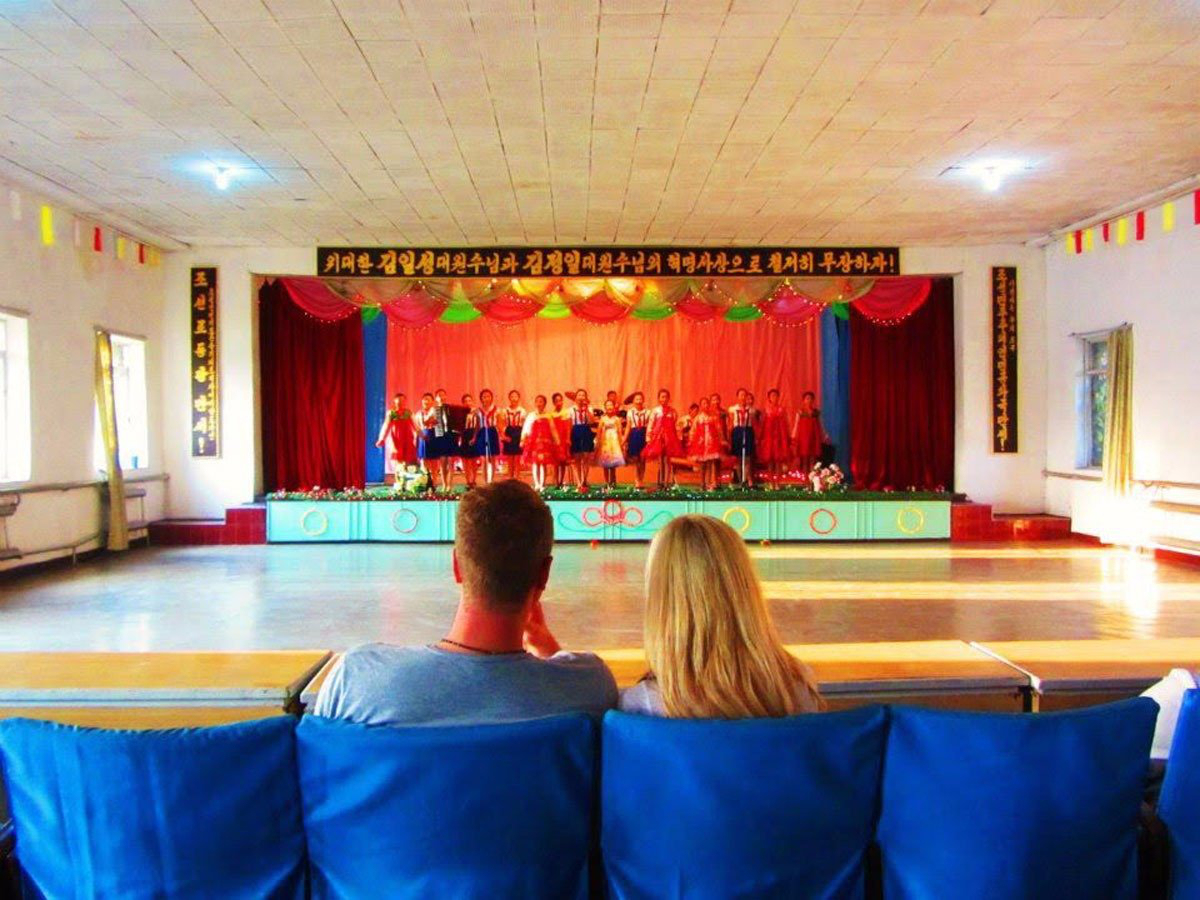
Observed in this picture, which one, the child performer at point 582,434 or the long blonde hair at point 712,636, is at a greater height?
the child performer at point 582,434

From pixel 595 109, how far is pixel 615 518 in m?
4.76

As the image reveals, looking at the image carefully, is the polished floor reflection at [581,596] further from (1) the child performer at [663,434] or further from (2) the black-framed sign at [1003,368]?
(1) the child performer at [663,434]

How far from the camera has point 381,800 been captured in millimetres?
1461

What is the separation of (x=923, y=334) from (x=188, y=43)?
28.8 ft

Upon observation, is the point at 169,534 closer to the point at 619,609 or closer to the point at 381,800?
the point at 619,609

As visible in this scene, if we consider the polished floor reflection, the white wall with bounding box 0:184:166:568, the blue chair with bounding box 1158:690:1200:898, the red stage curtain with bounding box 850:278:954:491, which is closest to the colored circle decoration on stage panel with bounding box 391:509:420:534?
the polished floor reflection

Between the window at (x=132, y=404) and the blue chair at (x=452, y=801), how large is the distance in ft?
30.6

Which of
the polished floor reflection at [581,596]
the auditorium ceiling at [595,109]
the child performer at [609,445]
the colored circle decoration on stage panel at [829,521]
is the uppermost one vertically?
the auditorium ceiling at [595,109]

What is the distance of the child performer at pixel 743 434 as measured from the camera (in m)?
11.2

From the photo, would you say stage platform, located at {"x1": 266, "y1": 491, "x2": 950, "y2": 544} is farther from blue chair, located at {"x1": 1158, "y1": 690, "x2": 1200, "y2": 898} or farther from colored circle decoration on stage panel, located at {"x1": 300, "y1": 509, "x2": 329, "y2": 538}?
blue chair, located at {"x1": 1158, "y1": 690, "x2": 1200, "y2": 898}

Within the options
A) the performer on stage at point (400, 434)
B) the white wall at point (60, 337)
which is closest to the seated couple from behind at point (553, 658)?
the white wall at point (60, 337)

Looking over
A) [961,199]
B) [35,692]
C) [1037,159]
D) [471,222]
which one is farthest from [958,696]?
[471,222]

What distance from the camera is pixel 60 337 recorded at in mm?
A: 8172

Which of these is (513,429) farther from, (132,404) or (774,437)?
(132,404)
